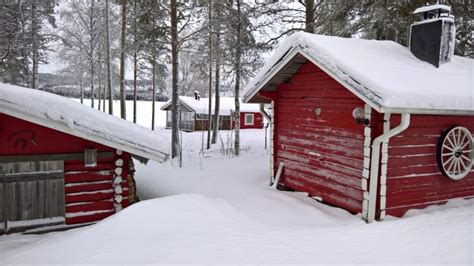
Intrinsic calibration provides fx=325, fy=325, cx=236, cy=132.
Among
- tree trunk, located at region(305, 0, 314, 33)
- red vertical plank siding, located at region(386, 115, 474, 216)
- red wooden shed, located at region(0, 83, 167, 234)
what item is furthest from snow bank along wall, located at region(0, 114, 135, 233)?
tree trunk, located at region(305, 0, 314, 33)

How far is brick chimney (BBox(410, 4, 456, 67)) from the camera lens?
7520 mm

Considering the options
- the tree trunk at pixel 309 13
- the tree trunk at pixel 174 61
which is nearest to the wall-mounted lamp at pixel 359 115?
the tree trunk at pixel 309 13

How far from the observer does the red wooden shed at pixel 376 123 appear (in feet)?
20.0

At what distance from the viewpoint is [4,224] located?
19.9ft

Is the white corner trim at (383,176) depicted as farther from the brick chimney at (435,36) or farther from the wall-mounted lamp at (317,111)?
the brick chimney at (435,36)

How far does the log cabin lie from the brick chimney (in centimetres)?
2135

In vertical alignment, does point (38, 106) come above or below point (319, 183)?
above

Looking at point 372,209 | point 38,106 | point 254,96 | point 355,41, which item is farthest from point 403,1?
point 38,106

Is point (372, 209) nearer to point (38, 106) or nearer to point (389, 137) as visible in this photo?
point (389, 137)

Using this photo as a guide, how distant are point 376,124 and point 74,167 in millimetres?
6063

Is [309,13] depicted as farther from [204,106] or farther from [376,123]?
[204,106]

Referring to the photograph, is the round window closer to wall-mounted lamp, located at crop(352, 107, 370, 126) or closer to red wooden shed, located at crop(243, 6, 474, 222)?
red wooden shed, located at crop(243, 6, 474, 222)

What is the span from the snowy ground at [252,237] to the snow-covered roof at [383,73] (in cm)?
207

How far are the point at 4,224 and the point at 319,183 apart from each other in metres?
6.52
